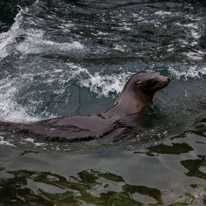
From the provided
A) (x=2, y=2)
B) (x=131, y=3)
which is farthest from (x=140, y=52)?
(x=2, y=2)

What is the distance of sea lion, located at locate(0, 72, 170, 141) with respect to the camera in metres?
5.76

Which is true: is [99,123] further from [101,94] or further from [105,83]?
[105,83]

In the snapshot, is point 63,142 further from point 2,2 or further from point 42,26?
point 2,2

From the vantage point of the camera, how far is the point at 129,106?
652cm

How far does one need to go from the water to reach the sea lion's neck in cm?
16

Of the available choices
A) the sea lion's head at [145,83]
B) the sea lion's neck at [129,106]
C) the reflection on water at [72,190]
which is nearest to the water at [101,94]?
the reflection on water at [72,190]

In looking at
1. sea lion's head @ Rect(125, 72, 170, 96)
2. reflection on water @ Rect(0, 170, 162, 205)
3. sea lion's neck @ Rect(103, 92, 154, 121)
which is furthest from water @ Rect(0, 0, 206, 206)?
sea lion's head @ Rect(125, 72, 170, 96)

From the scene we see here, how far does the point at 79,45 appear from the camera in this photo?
9.62 m

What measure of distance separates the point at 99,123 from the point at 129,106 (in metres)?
0.74

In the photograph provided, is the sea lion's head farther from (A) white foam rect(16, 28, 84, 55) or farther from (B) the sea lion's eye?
(A) white foam rect(16, 28, 84, 55)

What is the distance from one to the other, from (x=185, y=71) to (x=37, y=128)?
3.42m

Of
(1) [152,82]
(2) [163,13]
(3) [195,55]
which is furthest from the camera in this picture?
(2) [163,13]

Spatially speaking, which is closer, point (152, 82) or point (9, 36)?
point (152, 82)

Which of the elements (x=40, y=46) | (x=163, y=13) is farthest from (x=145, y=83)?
(x=163, y=13)
